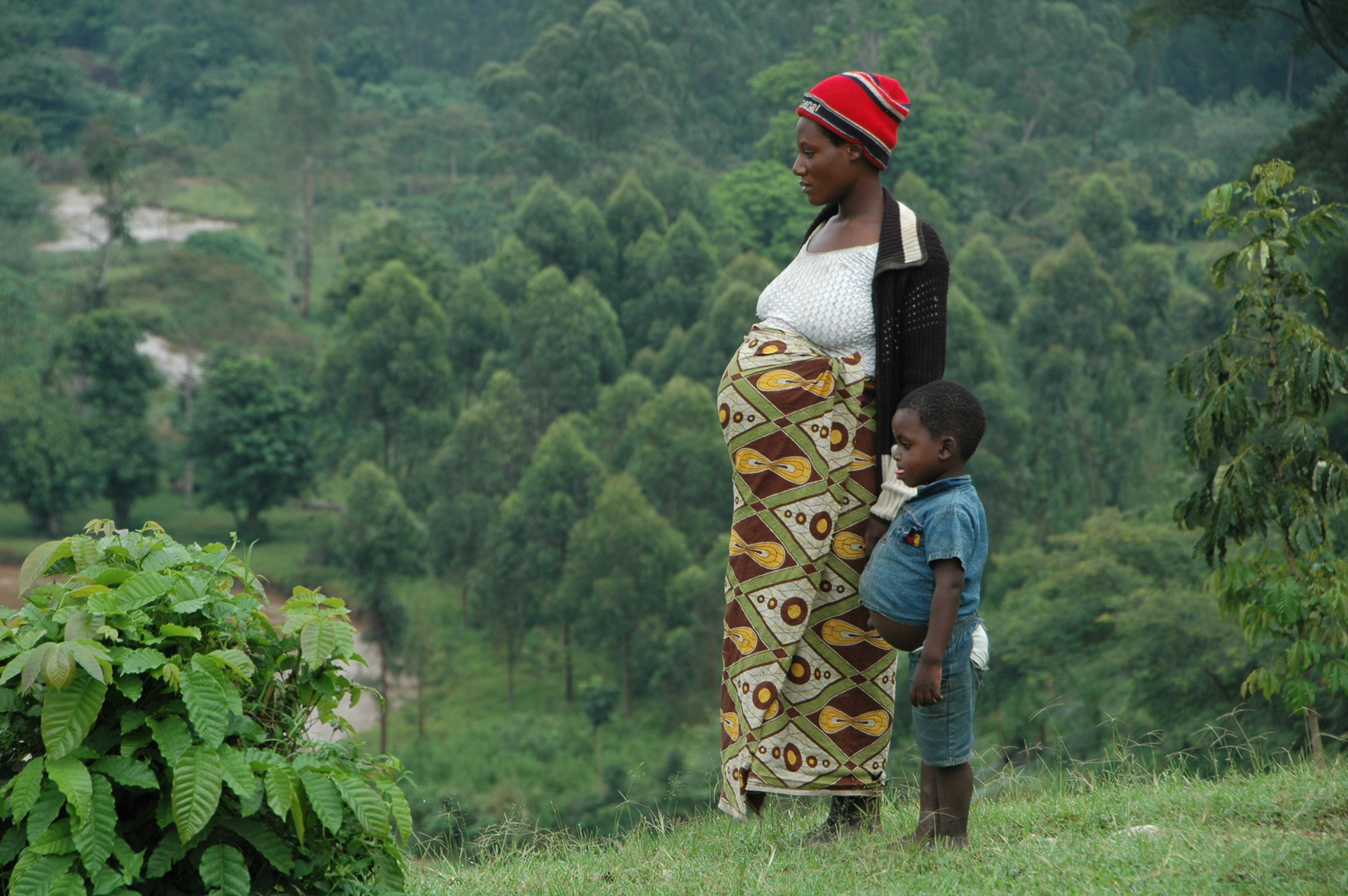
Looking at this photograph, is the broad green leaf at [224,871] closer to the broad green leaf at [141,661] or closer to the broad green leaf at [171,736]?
the broad green leaf at [171,736]

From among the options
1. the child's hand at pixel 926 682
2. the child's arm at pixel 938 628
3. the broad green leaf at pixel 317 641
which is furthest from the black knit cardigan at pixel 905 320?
the broad green leaf at pixel 317 641

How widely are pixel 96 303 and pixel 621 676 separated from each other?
15.0m

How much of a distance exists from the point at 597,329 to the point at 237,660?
2631cm

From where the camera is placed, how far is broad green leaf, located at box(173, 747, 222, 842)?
2.21 m

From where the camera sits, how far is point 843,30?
1652 inches

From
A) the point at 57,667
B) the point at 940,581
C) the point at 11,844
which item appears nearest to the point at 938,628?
the point at 940,581

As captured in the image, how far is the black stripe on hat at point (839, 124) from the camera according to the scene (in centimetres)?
315

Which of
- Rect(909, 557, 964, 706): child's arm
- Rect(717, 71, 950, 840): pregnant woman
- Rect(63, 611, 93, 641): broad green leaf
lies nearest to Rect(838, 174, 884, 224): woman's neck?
Rect(717, 71, 950, 840): pregnant woman

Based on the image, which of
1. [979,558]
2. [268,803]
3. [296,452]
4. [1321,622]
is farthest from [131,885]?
[296,452]

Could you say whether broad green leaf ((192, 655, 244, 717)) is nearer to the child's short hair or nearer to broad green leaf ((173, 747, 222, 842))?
broad green leaf ((173, 747, 222, 842))

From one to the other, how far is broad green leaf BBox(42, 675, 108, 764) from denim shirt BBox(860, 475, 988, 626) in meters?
Answer: 1.52

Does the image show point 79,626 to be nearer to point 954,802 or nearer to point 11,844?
point 11,844

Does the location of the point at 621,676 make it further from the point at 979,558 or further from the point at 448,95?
the point at 448,95

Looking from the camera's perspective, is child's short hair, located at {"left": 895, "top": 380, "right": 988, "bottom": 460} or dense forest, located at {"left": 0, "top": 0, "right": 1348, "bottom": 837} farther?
dense forest, located at {"left": 0, "top": 0, "right": 1348, "bottom": 837}
